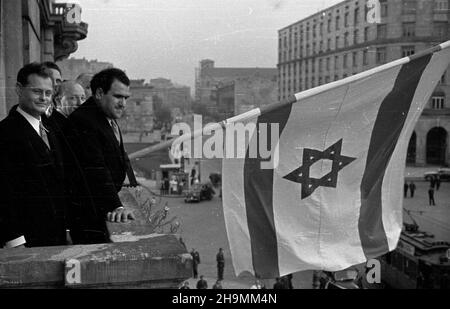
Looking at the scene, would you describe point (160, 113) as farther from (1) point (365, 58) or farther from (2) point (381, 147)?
(2) point (381, 147)

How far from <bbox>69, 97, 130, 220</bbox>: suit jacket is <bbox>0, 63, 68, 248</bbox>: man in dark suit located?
22cm

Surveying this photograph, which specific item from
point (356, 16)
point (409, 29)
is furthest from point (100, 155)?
point (409, 29)

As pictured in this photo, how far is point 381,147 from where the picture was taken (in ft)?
11.6

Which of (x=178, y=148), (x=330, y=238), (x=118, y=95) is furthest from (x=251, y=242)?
(x=118, y=95)

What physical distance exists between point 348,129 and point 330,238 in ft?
2.47

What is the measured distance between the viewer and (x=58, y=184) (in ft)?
8.61

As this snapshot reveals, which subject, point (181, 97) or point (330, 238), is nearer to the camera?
point (330, 238)

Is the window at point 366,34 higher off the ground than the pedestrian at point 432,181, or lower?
higher

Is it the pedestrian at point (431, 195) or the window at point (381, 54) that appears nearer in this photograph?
the pedestrian at point (431, 195)

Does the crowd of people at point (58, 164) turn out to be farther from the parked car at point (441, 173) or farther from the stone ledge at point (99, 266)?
the parked car at point (441, 173)

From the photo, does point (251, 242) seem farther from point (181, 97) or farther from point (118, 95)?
point (181, 97)

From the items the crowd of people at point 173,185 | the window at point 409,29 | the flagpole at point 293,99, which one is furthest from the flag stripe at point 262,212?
the window at point 409,29

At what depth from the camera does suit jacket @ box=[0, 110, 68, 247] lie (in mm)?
2480

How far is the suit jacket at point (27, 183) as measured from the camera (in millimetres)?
2480
